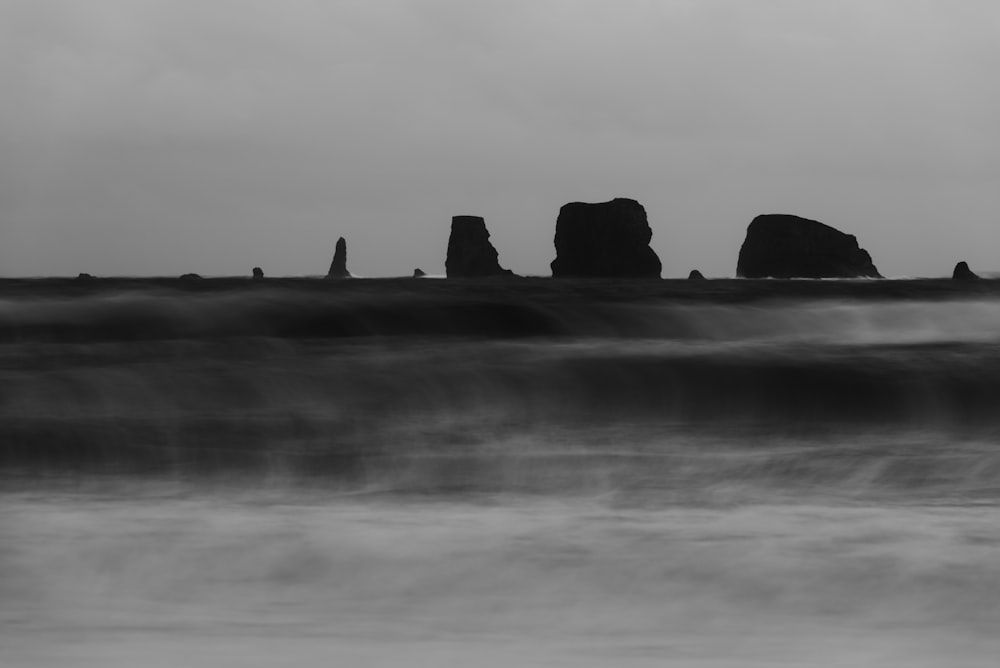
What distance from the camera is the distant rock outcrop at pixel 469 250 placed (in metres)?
101

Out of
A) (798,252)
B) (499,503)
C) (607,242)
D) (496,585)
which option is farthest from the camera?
(798,252)

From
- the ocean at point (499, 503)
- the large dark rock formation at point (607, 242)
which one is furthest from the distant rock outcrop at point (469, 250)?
the ocean at point (499, 503)

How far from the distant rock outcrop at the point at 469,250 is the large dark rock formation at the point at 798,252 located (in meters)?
20.8

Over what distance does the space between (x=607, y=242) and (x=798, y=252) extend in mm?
17582

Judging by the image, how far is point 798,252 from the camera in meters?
101

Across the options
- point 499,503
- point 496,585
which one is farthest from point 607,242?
point 496,585

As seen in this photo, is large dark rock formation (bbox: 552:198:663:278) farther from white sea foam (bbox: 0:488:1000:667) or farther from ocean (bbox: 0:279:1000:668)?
white sea foam (bbox: 0:488:1000:667)

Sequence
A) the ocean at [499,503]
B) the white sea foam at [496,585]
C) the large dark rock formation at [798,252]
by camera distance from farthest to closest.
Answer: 1. the large dark rock formation at [798,252]
2. the ocean at [499,503]
3. the white sea foam at [496,585]

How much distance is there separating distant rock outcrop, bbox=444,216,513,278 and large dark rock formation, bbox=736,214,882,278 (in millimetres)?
20829

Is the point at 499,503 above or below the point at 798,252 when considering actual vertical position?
below

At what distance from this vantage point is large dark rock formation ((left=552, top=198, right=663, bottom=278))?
9125 cm

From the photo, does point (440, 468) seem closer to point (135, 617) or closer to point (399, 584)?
point (399, 584)

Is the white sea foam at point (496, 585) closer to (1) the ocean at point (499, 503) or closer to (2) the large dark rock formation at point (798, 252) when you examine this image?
(1) the ocean at point (499, 503)

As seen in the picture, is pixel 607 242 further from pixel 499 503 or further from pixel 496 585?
pixel 496 585
